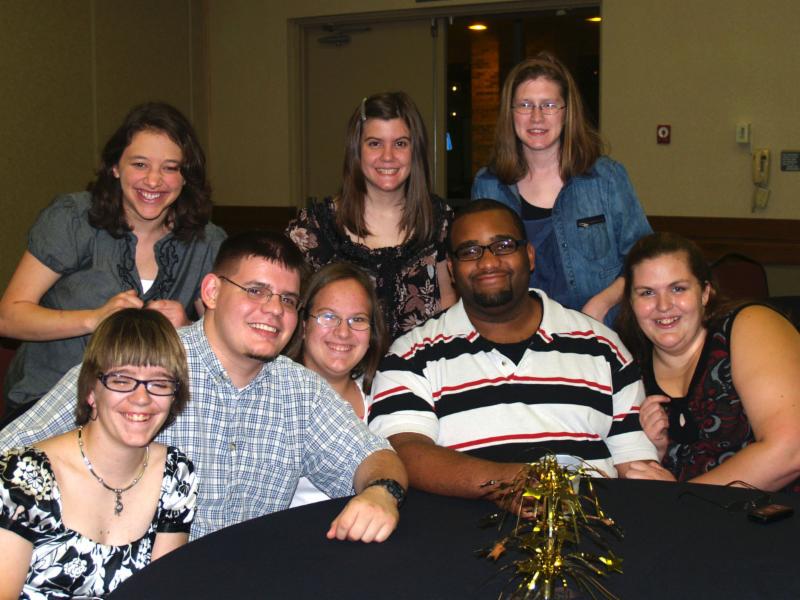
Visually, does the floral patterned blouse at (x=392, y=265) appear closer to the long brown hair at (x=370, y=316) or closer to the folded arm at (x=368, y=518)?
the long brown hair at (x=370, y=316)

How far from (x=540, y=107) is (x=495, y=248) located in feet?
2.66

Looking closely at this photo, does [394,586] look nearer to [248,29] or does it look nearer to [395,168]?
[395,168]

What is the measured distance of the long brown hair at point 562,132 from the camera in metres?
3.26

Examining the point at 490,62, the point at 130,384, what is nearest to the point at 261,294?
the point at 130,384

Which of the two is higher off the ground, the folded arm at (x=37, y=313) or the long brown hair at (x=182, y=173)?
the long brown hair at (x=182, y=173)

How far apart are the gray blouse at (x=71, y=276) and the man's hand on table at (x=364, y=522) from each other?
1.42 metres

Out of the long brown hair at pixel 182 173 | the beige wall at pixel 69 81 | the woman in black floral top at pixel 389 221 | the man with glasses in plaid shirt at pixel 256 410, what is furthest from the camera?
the beige wall at pixel 69 81

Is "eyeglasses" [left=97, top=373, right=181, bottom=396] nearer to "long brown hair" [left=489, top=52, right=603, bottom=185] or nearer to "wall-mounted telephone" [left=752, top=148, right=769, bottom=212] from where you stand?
"long brown hair" [left=489, top=52, right=603, bottom=185]

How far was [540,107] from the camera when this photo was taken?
3.26 meters

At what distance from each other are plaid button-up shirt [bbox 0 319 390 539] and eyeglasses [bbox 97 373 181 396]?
25 centimetres

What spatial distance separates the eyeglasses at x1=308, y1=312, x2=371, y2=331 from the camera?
2.71 m

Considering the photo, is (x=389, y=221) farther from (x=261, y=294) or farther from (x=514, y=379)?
(x=261, y=294)

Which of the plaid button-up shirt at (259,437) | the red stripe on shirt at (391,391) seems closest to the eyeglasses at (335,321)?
the red stripe on shirt at (391,391)

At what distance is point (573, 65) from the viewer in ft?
22.2
